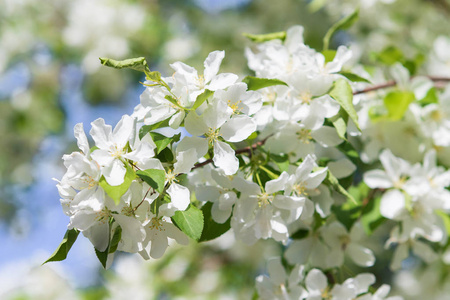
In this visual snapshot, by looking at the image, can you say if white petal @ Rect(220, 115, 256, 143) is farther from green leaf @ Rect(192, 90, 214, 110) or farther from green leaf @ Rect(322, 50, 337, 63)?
green leaf @ Rect(322, 50, 337, 63)

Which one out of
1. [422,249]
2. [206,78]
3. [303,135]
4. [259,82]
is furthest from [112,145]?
[422,249]

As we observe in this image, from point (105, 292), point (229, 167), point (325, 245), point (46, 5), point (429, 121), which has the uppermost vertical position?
point (229, 167)

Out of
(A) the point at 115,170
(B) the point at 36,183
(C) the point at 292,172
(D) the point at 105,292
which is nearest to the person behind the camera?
(A) the point at 115,170

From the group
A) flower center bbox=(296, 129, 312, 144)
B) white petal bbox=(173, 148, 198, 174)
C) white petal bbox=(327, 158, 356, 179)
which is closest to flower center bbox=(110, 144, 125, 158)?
white petal bbox=(173, 148, 198, 174)

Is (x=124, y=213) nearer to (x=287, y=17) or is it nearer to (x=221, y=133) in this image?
(x=221, y=133)

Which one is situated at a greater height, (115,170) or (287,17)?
(115,170)

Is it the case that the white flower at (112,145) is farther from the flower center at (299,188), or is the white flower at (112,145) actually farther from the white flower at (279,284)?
the white flower at (279,284)

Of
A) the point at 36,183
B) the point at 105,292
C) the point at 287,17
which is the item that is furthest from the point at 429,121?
the point at 36,183
